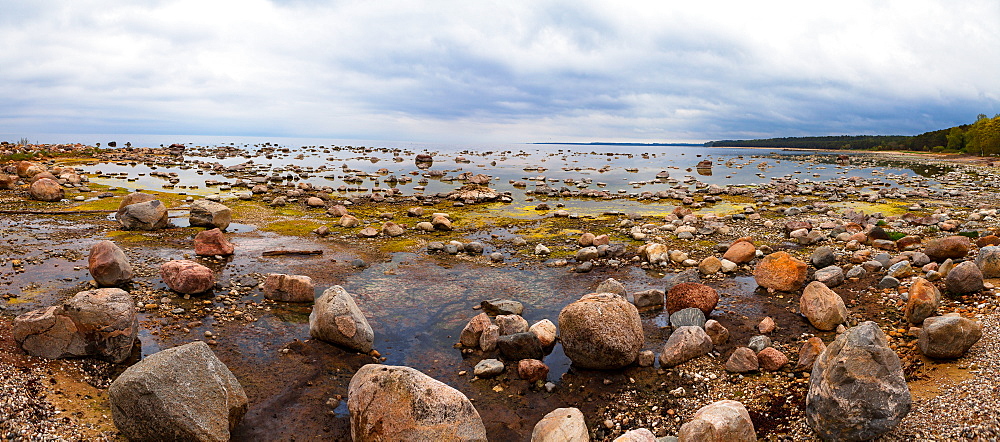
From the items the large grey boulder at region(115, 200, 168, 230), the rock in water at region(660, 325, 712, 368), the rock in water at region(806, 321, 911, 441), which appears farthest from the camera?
the large grey boulder at region(115, 200, 168, 230)

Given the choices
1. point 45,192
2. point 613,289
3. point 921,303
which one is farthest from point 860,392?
point 45,192

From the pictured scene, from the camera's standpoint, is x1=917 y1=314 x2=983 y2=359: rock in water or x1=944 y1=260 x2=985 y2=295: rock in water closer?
x1=917 y1=314 x2=983 y2=359: rock in water

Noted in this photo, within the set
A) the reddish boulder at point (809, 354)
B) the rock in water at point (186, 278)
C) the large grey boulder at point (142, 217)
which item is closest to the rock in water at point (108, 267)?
the rock in water at point (186, 278)

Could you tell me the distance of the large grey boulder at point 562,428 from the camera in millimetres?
8727

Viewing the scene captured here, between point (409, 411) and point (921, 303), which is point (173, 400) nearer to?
point (409, 411)

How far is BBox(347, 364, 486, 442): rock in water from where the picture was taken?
27.9ft

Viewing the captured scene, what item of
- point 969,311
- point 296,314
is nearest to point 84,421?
point 296,314

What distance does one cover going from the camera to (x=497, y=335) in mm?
12891

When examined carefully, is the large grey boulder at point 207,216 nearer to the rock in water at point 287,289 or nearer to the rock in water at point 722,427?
the rock in water at point 287,289

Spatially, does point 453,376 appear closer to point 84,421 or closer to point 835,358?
point 84,421

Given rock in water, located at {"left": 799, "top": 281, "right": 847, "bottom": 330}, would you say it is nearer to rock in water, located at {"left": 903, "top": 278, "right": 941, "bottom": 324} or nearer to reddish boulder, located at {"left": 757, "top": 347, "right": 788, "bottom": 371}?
rock in water, located at {"left": 903, "top": 278, "right": 941, "bottom": 324}

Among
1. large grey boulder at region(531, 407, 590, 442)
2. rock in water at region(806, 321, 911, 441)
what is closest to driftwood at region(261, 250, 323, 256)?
large grey boulder at region(531, 407, 590, 442)

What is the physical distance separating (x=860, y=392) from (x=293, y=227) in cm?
2745

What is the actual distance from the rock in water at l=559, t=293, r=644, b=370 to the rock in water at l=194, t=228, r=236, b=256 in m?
15.2
